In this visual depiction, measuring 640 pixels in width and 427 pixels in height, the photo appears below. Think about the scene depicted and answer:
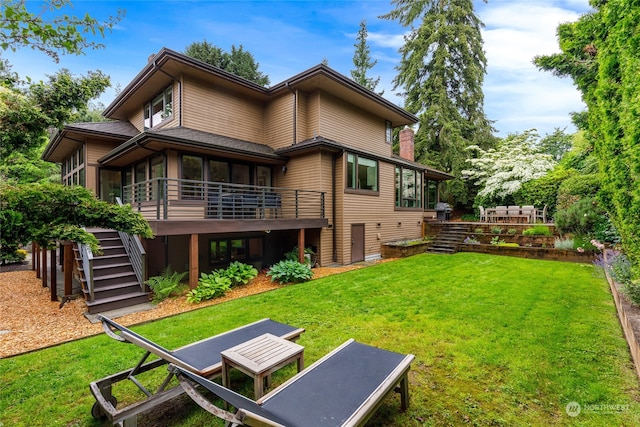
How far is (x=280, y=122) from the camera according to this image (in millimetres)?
12312

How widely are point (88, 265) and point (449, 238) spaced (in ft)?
44.7

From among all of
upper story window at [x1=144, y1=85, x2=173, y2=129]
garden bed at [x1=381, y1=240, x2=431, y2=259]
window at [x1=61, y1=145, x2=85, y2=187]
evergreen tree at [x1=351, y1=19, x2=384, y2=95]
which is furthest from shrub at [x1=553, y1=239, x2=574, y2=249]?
evergreen tree at [x1=351, y1=19, x2=384, y2=95]

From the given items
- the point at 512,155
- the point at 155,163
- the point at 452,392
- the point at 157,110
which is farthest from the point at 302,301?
the point at 512,155

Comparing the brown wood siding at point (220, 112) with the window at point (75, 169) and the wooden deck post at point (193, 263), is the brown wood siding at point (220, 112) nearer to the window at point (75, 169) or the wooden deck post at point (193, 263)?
the wooden deck post at point (193, 263)

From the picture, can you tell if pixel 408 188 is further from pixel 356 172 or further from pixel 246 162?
pixel 246 162

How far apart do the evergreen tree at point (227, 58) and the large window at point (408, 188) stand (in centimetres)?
1801

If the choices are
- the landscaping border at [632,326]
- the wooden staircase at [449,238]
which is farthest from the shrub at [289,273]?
the wooden staircase at [449,238]

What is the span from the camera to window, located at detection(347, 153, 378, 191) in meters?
11.4

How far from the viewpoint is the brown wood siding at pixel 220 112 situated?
1048cm

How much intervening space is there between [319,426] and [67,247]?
745cm

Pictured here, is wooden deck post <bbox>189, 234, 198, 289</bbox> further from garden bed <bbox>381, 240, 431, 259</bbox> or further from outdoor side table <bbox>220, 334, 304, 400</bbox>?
garden bed <bbox>381, 240, 431, 259</bbox>

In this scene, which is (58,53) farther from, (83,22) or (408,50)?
(408,50)

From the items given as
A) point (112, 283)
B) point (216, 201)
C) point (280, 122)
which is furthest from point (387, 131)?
point (112, 283)

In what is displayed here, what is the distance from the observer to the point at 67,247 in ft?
21.6
